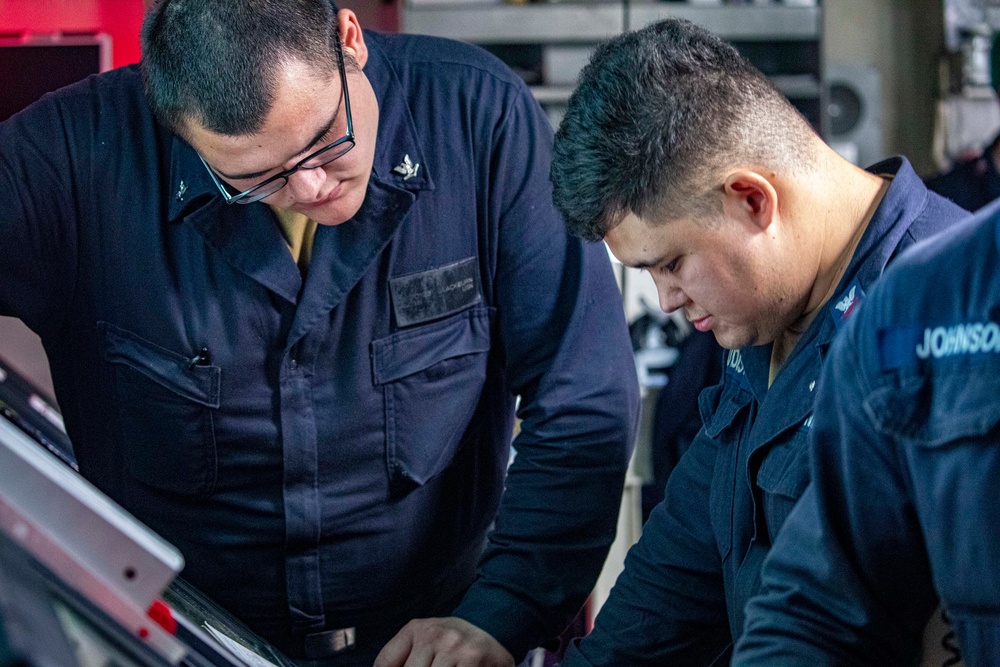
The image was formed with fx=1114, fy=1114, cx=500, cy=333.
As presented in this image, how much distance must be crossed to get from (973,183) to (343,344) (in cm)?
275

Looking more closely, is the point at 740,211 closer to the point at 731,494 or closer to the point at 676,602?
the point at 731,494

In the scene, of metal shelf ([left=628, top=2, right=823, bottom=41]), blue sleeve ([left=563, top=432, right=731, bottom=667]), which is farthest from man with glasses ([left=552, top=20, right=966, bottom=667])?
metal shelf ([left=628, top=2, right=823, bottom=41])

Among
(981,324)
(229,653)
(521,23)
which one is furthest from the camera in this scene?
(521,23)

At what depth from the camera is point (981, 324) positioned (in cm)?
89

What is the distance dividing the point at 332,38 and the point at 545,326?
49 centimetres

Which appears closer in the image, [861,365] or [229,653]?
[861,365]

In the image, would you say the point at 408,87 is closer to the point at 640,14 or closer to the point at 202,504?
the point at 202,504

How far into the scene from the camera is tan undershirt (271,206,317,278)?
63.3 inches

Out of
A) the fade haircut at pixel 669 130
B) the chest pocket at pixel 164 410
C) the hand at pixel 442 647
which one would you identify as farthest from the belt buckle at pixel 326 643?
the fade haircut at pixel 669 130

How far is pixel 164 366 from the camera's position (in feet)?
5.10

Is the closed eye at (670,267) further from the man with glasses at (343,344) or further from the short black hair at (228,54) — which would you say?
the short black hair at (228,54)

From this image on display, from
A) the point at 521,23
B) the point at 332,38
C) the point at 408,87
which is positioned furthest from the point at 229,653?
the point at 521,23

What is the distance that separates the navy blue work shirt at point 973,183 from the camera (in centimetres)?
359

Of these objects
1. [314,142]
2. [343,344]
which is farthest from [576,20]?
[314,142]
